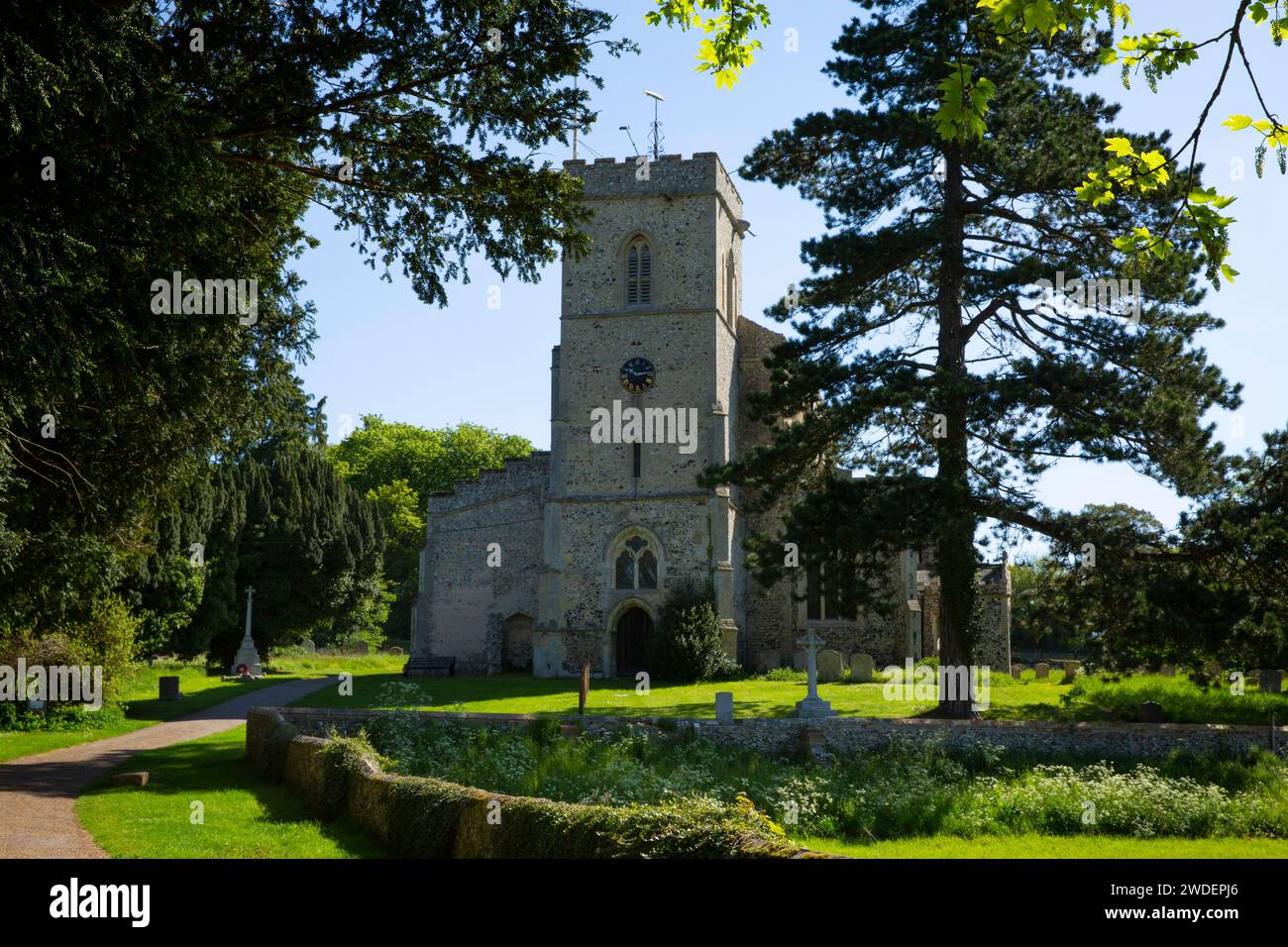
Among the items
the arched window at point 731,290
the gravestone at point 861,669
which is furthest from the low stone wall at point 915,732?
the arched window at point 731,290

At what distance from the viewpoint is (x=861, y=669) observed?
30266mm

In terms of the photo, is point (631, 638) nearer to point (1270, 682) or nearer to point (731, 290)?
point (731, 290)

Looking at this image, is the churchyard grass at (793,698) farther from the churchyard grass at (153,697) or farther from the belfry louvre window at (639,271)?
the belfry louvre window at (639,271)

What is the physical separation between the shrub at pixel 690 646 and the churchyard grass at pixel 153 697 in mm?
11421

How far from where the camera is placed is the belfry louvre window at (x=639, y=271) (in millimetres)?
35531

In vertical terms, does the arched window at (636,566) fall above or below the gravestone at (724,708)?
above

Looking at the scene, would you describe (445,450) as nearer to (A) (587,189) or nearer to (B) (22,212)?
(A) (587,189)

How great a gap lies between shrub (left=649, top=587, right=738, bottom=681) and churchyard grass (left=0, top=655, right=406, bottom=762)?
1142 centimetres

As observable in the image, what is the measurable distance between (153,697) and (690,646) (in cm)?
1446

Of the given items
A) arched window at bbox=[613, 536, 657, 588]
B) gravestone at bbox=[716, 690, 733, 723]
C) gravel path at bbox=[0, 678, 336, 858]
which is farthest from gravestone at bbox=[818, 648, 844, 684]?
gravel path at bbox=[0, 678, 336, 858]

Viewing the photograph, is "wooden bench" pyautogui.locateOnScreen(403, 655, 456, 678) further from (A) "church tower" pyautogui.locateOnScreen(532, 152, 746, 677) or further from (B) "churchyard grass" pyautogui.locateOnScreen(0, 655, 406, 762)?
(A) "church tower" pyautogui.locateOnScreen(532, 152, 746, 677)

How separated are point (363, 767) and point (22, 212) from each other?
23.4ft

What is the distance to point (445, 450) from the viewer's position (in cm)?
6744
